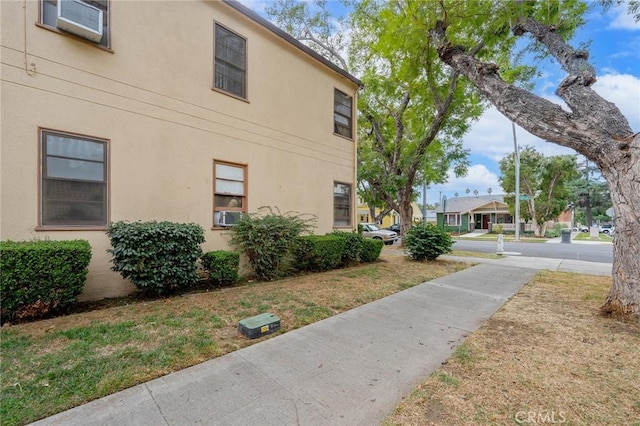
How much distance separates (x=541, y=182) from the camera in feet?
86.7

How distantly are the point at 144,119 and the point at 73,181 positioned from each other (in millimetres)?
1667

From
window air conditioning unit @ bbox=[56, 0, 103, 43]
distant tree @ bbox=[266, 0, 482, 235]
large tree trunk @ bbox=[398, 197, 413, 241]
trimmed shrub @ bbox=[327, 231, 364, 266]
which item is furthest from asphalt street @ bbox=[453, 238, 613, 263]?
window air conditioning unit @ bbox=[56, 0, 103, 43]

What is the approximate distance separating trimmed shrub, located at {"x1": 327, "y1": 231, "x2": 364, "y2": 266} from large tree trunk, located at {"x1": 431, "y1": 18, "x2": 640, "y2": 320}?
16.7ft

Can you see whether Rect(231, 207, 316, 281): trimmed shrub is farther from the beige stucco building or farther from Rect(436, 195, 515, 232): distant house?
Rect(436, 195, 515, 232): distant house

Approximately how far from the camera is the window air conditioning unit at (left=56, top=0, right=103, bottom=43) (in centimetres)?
461

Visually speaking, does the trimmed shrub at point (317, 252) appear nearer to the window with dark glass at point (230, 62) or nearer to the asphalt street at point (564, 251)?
the window with dark glass at point (230, 62)

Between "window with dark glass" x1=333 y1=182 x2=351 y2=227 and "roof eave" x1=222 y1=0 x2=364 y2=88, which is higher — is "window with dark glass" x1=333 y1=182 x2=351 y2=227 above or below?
below

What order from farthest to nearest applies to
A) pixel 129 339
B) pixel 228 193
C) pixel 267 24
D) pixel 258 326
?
pixel 267 24 < pixel 228 193 < pixel 258 326 < pixel 129 339

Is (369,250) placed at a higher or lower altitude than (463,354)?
higher

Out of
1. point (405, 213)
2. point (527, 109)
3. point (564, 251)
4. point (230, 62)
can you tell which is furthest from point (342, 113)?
point (564, 251)

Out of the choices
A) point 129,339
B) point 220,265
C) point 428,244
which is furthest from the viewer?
point 428,244

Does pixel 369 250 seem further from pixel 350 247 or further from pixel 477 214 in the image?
pixel 477 214

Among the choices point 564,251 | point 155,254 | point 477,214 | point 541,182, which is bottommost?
point 564,251

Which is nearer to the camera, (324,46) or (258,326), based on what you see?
(258,326)
